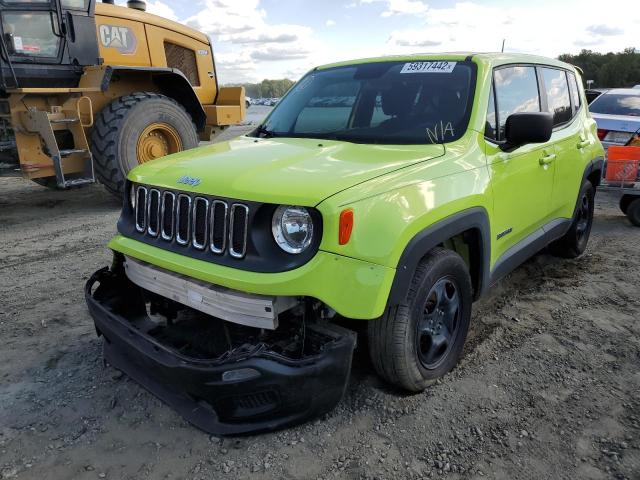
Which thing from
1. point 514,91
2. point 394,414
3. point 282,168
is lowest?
point 394,414

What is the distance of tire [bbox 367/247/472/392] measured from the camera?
258 cm

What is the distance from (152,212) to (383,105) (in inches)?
65.4

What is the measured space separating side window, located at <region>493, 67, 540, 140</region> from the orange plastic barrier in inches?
110

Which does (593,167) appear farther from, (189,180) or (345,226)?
(189,180)

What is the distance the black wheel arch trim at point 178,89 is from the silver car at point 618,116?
602 centimetres

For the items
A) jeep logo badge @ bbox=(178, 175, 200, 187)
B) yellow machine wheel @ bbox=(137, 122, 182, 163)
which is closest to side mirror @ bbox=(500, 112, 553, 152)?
jeep logo badge @ bbox=(178, 175, 200, 187)

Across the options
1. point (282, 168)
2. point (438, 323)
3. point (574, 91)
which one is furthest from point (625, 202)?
point (282, 168)

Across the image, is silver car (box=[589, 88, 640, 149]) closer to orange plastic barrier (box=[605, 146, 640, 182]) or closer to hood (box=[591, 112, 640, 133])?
hood (box=[591, 112, 640, 133])

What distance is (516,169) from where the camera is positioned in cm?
343

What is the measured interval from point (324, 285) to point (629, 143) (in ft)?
22.3

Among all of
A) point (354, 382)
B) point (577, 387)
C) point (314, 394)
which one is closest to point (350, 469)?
point (314, 394)

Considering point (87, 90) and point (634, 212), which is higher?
point (87, 90)

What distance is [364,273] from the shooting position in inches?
89.7

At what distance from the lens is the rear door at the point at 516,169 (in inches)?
129
